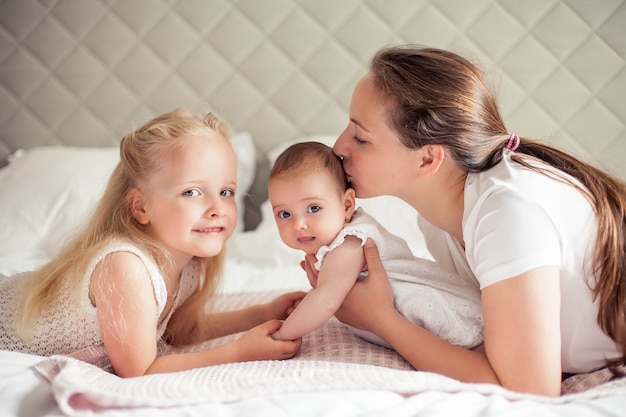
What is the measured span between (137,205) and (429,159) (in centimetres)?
74

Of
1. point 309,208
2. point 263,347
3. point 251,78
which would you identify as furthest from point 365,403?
point 251,78

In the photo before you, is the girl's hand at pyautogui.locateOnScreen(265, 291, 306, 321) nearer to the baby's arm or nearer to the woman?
the woman

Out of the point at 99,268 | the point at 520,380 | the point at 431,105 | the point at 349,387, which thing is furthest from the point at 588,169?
the point at 99,268

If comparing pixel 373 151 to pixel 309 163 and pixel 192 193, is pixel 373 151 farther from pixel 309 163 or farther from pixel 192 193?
pixel 192 193

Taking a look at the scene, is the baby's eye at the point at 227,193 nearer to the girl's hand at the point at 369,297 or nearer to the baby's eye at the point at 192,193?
the baby's eye at the point at 192,193

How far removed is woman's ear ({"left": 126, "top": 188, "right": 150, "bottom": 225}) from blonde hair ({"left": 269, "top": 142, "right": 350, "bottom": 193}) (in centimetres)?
34

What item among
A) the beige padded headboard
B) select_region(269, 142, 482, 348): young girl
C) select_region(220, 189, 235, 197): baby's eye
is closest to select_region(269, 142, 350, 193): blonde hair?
select_region(269, 142, 482, 348): young girl

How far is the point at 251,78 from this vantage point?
121 inches

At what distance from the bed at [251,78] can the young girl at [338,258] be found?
2.93ft

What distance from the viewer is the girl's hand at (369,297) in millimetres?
1467

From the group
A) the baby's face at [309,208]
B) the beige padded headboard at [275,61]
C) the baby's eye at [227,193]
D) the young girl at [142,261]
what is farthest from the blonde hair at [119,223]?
the beige padded headboard at [275,61]

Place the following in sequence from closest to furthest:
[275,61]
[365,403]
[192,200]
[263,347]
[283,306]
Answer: [365,403], [263,347], [192,200], [283,306], [275,61]

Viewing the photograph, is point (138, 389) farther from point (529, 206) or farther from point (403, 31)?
Answer: point (403, 31)

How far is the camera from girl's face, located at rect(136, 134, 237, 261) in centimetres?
154
